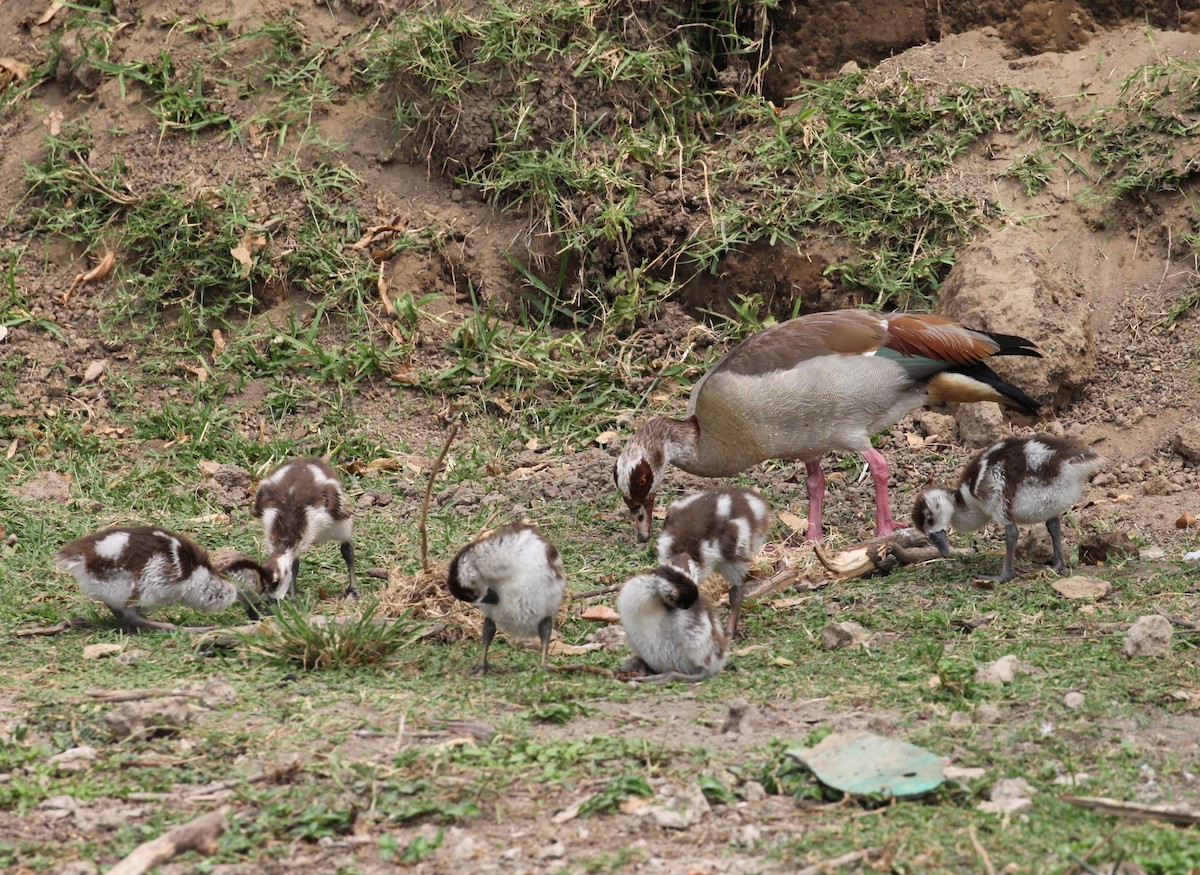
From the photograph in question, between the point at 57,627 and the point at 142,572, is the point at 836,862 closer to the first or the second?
the point at 142,572

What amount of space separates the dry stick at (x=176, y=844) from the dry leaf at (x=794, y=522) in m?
5.09

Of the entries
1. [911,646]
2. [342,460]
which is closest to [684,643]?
[911,646]

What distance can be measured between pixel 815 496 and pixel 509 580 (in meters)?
3.34

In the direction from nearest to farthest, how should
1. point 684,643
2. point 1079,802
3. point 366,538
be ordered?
point 1079,802 < point 684,643 < point 366,538

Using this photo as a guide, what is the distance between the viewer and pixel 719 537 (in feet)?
21.2

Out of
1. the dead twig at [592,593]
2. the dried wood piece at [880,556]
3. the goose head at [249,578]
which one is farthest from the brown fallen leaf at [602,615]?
the goose head at [249,578]

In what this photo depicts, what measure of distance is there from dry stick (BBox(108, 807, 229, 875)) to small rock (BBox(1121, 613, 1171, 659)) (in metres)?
3.80

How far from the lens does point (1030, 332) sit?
31.0ft

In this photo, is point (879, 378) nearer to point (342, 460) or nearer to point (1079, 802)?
point (342, 460)

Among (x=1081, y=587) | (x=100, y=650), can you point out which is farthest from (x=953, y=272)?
(x=100, y=650)

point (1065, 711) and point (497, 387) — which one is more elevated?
point (497, 387)

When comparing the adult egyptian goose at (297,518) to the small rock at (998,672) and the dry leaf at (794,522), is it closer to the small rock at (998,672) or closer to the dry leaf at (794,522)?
the dry leaf at (794,522)

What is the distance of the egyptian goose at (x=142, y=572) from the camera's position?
6602 mm

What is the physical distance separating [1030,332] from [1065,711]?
15.7 feet
